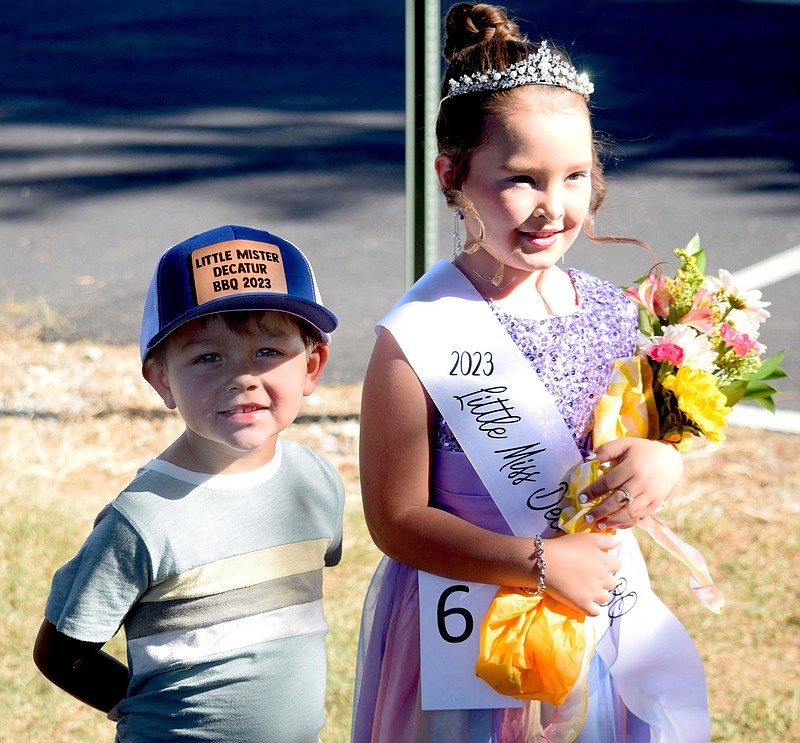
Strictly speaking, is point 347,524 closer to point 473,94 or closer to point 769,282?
point 473,94

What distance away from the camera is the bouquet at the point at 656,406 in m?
1.87

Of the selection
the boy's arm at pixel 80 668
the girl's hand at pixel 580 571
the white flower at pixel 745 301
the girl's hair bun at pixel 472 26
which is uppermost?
the girl's hair bun at pixel 472 26

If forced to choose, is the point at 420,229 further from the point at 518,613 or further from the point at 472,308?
the point at 518,613

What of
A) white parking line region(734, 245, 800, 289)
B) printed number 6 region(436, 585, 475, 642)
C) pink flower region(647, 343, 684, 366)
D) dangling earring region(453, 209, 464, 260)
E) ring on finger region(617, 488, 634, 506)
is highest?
white parking line region(734, 245, 800, 289)

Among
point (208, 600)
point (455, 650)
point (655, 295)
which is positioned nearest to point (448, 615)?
point (455, 650)

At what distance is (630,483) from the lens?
1843 mm

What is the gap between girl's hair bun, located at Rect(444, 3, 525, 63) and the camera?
2004mm

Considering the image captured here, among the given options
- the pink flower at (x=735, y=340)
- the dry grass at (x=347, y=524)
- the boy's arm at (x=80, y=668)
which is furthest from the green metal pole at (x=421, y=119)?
the boy's arm at (x=80, y=668)

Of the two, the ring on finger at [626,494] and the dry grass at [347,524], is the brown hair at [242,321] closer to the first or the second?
the ring on finger at [626,494]

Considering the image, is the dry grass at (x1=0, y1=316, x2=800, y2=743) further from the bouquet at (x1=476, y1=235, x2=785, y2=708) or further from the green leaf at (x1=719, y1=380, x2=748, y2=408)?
the green leaf at (x1=719, y1=380, x2=748, y2=408)

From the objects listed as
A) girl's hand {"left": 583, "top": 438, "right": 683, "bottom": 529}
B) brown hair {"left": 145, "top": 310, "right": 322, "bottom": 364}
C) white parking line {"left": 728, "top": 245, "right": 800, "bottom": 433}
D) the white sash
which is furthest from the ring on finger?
white parking line {"left": 728, "top": 245, "right": 800, "bottom": 433}

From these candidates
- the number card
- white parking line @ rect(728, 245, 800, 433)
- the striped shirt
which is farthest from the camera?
white parking line @ rect(728, 245, 800, 433)

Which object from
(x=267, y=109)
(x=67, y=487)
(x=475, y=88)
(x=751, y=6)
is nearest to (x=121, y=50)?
(x=267, y=109)

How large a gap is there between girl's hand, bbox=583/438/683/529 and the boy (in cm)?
48
